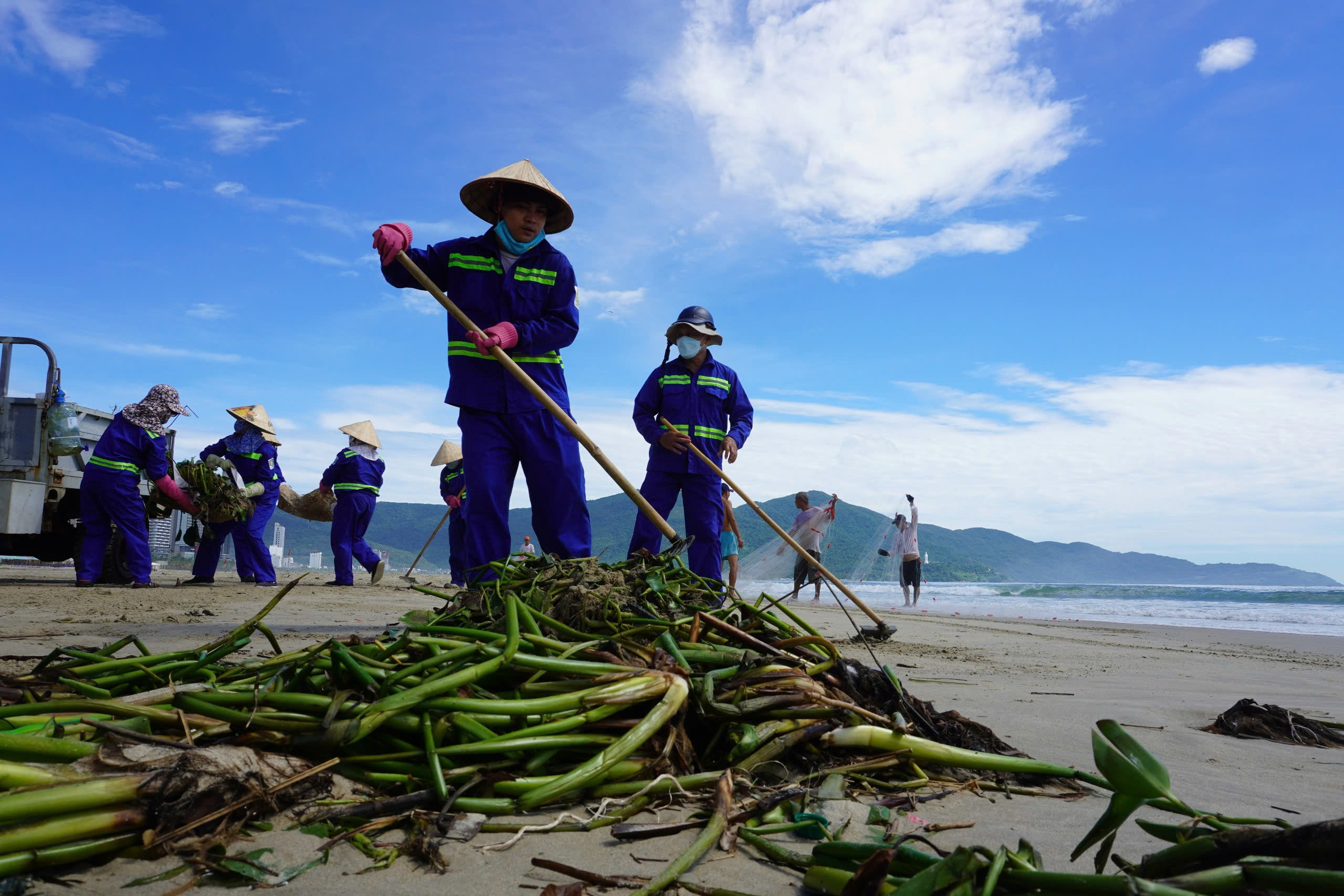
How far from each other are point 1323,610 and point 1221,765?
19.3 meters

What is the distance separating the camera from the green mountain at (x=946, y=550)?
221 feet

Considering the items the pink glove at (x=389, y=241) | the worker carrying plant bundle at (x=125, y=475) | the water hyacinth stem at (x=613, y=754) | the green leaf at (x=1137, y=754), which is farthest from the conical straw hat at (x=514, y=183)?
the worker carrying plant bundle at (x=125, y=475)

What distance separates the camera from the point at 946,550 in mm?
88688

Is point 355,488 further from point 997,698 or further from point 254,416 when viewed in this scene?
point 997,698

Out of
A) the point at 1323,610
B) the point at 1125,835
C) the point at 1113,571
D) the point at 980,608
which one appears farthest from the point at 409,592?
the point at 1113,571

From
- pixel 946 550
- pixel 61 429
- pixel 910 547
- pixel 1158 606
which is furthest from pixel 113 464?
pixel 946 550

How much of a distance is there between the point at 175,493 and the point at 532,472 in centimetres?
676

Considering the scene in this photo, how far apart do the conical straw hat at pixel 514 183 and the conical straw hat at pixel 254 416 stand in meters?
6.50

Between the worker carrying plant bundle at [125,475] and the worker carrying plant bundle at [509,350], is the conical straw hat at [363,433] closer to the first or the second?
the worker carrying plant bundle at [125,475]

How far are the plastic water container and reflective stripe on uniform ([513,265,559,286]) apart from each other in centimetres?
718

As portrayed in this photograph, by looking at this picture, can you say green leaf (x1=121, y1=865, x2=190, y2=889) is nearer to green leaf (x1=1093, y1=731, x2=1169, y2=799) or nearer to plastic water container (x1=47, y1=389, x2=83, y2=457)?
green leaf (x1=1093, y1=731, x2=1169, y2=799)

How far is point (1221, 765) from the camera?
Result: 7.89 feet

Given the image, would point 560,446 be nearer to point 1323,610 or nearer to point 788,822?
point 788,822

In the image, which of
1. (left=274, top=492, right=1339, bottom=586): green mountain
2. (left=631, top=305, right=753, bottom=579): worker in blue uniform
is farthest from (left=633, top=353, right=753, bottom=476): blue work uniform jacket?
(left=274, top=492, right=1339, bottom=586): green mountain
